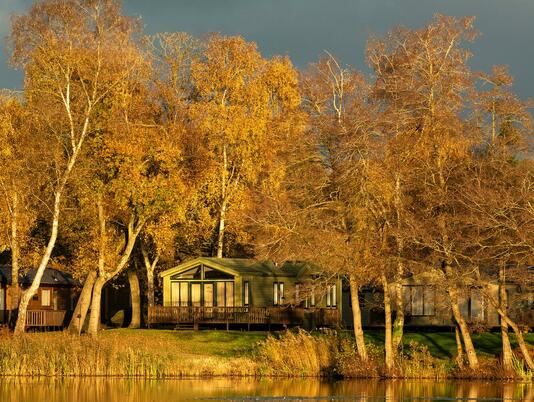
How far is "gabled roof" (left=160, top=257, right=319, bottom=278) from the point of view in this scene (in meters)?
64.9

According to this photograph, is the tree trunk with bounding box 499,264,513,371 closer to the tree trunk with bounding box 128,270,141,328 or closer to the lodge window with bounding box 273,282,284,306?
the lodge window with bounding box 273,282,284,306

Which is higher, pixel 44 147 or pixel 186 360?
pixel 44 147

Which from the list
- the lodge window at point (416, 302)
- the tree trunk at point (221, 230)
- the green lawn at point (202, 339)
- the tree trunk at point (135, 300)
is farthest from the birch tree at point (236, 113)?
the lodge window at point (416, 302)

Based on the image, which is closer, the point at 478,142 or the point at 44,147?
the point at 478,142

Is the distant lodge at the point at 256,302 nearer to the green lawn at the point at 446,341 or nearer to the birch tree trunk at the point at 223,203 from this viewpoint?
the birch tree trunk at the point at 223,203

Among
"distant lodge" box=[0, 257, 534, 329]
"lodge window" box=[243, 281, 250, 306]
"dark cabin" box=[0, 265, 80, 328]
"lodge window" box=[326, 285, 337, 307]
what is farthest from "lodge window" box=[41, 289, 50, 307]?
"lodge window" box=[326, 285, 337, 307]

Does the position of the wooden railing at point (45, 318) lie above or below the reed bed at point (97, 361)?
above

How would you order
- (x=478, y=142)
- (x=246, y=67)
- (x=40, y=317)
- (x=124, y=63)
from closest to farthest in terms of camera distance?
(x=478, y=142), (x=124, y=63), (x=40, y=317), (x=246, y=67)

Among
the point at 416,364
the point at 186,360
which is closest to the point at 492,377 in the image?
the point at 416,364

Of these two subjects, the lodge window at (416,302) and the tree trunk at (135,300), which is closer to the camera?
the lodge window at (416,302)

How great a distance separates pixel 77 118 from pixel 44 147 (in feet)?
6.87

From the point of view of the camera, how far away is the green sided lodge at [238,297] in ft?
205

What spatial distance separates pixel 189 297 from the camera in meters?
66.4

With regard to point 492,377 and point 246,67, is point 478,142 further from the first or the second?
point 246,67
